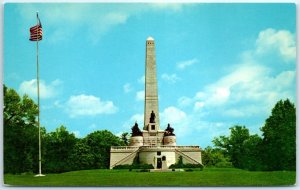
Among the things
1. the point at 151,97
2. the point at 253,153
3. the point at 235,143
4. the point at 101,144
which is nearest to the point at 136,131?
the point at 151,97

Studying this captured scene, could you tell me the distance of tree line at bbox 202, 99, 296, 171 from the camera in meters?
19.8

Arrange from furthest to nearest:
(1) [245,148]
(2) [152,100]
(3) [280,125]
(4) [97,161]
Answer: (2) [152,100]
(4) [97,161]
(1) [245,148]
(3) [280,125]

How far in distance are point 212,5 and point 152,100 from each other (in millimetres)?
10060

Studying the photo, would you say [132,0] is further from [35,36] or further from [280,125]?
[280,125]

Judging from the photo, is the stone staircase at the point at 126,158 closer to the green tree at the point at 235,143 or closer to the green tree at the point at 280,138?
the green tree at the point at 235,143

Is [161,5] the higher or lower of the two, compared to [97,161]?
higher

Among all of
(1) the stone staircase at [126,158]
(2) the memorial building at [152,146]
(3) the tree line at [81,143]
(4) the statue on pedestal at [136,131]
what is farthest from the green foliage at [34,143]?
(4) the statue on pedestal at [136,131]

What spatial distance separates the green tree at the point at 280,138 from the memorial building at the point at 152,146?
440 centimetres

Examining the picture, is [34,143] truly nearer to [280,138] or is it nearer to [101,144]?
[101,144]

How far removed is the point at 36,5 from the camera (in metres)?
19.7

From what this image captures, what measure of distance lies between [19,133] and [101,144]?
461 cm

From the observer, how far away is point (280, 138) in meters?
20.8

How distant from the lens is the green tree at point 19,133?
19.9 meters

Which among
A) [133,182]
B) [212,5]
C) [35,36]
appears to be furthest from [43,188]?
[212,5]
